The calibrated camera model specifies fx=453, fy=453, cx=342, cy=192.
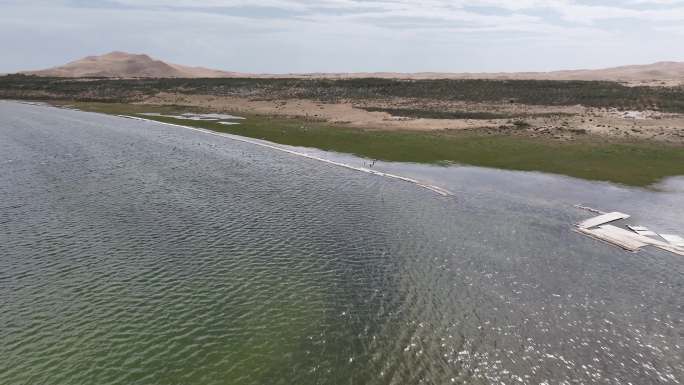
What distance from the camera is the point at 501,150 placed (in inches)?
2334

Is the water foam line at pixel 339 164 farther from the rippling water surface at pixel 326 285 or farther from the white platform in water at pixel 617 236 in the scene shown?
the white platform in water at pixel 617 236

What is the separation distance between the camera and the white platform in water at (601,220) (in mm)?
34384

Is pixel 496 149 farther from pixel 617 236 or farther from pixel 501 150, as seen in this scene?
pixel 617 236

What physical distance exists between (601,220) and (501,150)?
25327 mm

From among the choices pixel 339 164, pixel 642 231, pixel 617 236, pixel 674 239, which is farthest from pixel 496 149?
pixel 674 239

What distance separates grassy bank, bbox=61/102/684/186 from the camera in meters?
50.4

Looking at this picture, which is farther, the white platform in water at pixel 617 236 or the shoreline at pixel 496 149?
the shoreline at pixel 496 149

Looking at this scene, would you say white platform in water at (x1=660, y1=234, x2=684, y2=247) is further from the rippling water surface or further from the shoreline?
the shoreline

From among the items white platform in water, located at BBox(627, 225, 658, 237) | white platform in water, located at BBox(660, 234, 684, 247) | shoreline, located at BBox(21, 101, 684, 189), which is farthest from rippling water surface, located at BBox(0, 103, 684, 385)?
shoreline, located at BBox(21, 101, 684, 189)

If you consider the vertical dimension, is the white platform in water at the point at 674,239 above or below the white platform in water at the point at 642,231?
below

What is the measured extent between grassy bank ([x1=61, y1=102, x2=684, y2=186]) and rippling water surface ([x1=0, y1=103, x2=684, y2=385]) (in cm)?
764

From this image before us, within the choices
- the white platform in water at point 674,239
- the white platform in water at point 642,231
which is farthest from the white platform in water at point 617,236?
the white platform in water at point 674,239

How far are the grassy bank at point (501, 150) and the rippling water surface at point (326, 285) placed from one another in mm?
7643

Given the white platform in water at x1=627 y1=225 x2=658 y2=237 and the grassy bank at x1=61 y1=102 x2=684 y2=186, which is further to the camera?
the grassy bank at x1=61 y1=102 x2=684 y2=186
